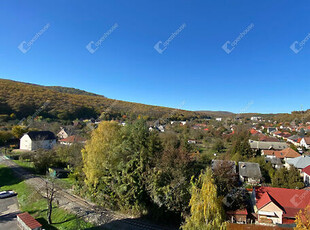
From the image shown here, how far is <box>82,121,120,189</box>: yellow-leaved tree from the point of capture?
49.4 feet

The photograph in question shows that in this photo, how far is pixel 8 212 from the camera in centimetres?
1533

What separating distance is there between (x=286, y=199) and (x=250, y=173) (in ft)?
32.3

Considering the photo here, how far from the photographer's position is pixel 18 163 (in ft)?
89.5

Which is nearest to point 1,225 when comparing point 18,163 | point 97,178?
point 97,178

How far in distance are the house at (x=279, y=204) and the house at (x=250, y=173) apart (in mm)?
8995

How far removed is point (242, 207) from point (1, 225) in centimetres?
1908

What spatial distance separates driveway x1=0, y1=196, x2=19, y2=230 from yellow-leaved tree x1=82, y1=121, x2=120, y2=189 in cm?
607

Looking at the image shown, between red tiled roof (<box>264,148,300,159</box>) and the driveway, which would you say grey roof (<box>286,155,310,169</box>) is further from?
the driveway

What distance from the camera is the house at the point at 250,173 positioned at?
23750 mm

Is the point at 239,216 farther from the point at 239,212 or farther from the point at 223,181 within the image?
the point at 223,181

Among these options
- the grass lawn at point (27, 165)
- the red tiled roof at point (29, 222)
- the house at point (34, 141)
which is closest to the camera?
the red tiled roof at point (29, 222)

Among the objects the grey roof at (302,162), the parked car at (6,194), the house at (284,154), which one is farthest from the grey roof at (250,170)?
the parked car at (6,194)

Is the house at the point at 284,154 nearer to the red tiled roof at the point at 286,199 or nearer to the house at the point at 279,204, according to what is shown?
the red tiled roof at the point at 286,199
